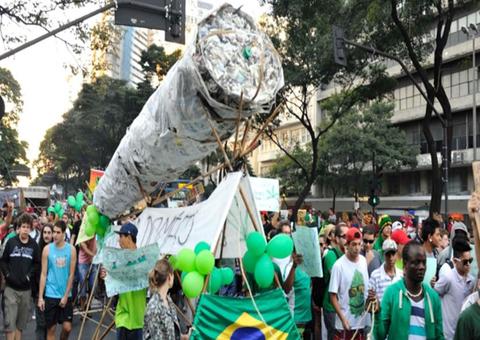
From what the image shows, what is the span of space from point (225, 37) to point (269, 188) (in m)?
6.61

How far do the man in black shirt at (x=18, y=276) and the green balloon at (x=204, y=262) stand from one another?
401 cm

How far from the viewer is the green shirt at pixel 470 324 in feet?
11.0

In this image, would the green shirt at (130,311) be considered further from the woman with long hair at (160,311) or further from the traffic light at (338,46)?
the traffic light at (338,46)

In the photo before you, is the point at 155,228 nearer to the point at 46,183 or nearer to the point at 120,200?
the point at 120,200

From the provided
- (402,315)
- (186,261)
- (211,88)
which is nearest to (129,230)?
(186,261)

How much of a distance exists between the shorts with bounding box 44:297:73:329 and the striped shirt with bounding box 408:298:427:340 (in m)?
4.61

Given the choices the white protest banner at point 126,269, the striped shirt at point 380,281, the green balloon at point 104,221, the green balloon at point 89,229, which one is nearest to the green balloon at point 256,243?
the white protest banner at point 126,269

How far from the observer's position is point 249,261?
485 centimetres

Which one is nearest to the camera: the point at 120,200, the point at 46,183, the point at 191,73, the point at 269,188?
the point at 191,73

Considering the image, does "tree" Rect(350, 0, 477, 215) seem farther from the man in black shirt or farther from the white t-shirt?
the man in black shirt

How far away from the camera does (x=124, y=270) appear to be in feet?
19.3

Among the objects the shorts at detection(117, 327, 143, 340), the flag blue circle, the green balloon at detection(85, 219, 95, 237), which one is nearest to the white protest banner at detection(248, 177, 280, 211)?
the green balloon at detection(85, 219, 95, 237)

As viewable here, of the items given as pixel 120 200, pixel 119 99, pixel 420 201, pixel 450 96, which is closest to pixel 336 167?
pixel 420 201

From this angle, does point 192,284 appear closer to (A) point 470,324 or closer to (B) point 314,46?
(A) point 470,324
